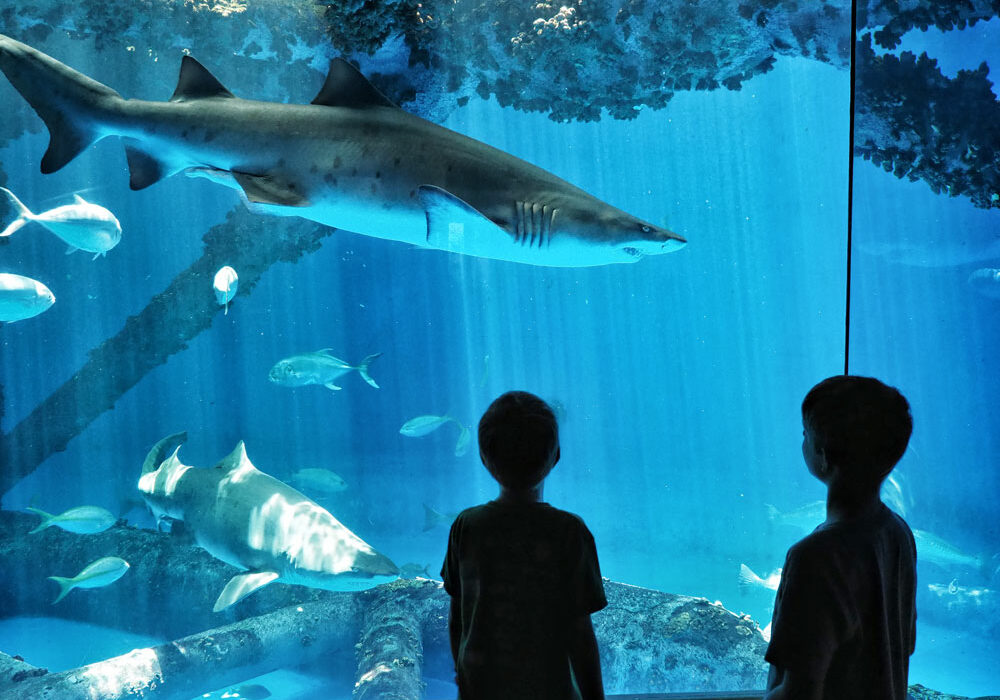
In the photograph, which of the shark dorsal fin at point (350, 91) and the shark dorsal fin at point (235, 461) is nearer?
the shark dorsal fin at point (350, 91)

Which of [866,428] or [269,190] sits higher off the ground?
[269,190]

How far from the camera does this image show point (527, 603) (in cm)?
122

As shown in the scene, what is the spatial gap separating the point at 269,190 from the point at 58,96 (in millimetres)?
840

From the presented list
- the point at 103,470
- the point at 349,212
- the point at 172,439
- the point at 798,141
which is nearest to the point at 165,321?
the point at 172,439

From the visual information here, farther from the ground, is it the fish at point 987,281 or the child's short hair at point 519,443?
the fish at point 987,281

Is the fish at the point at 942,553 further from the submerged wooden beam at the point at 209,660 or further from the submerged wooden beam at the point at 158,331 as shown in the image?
the submerged wooden beam at the point at 158,331

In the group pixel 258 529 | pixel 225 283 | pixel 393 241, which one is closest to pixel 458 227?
pixel 258 529

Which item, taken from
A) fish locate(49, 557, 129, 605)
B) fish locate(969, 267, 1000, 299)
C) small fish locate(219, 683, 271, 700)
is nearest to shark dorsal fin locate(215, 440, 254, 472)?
fish locate(49, 557, 129, 605)

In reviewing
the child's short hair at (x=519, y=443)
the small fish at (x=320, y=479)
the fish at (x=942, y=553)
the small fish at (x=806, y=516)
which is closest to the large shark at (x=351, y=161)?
the child's short hair at (x=519, y=443)

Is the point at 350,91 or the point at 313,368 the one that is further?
the point at 313,368

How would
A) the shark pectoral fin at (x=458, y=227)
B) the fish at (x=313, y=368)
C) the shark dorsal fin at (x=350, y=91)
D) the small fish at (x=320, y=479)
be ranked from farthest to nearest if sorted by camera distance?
1. the small fish at (x=320, y=479)
2. the fish at (x=313, y=368)
3. the shark dorsal fin at (x=350, y=91)
4. the shark pectoral fin at (x=458, y=227)

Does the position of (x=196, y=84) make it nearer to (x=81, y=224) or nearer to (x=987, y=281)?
(x=81, y=224)

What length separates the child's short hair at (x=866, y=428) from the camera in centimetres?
119

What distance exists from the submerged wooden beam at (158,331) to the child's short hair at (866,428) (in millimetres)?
4313
